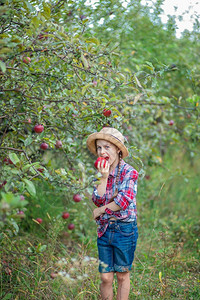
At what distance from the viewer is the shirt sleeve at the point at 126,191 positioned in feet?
7.24

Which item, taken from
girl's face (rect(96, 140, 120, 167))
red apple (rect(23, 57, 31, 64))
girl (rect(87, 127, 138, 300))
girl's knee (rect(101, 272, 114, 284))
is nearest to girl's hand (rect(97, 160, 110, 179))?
girl (rect(87, 127, 138, 300))

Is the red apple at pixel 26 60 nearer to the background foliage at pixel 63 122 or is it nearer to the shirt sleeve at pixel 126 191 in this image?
the background foliage at pixel 63 122

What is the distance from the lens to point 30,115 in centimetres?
274

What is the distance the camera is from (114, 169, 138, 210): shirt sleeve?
7.24 ft

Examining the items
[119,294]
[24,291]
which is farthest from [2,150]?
[119,294]

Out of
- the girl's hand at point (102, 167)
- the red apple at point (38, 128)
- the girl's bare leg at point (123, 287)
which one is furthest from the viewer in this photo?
the red apple at point (38, 128)

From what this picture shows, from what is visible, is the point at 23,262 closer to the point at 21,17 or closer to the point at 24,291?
the point at 24,291

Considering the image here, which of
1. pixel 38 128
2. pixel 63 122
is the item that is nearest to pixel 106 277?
pixel 38 128

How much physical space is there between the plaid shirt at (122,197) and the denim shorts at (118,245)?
4cm

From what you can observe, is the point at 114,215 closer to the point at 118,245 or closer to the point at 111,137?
the point at 118,245

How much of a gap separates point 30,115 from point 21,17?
2.42 feet

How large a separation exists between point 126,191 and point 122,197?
0.18 feet

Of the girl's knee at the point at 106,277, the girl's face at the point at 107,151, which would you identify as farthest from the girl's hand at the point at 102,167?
the girl's knee at the point at 106,277

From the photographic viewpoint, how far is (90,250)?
3.46 metres
